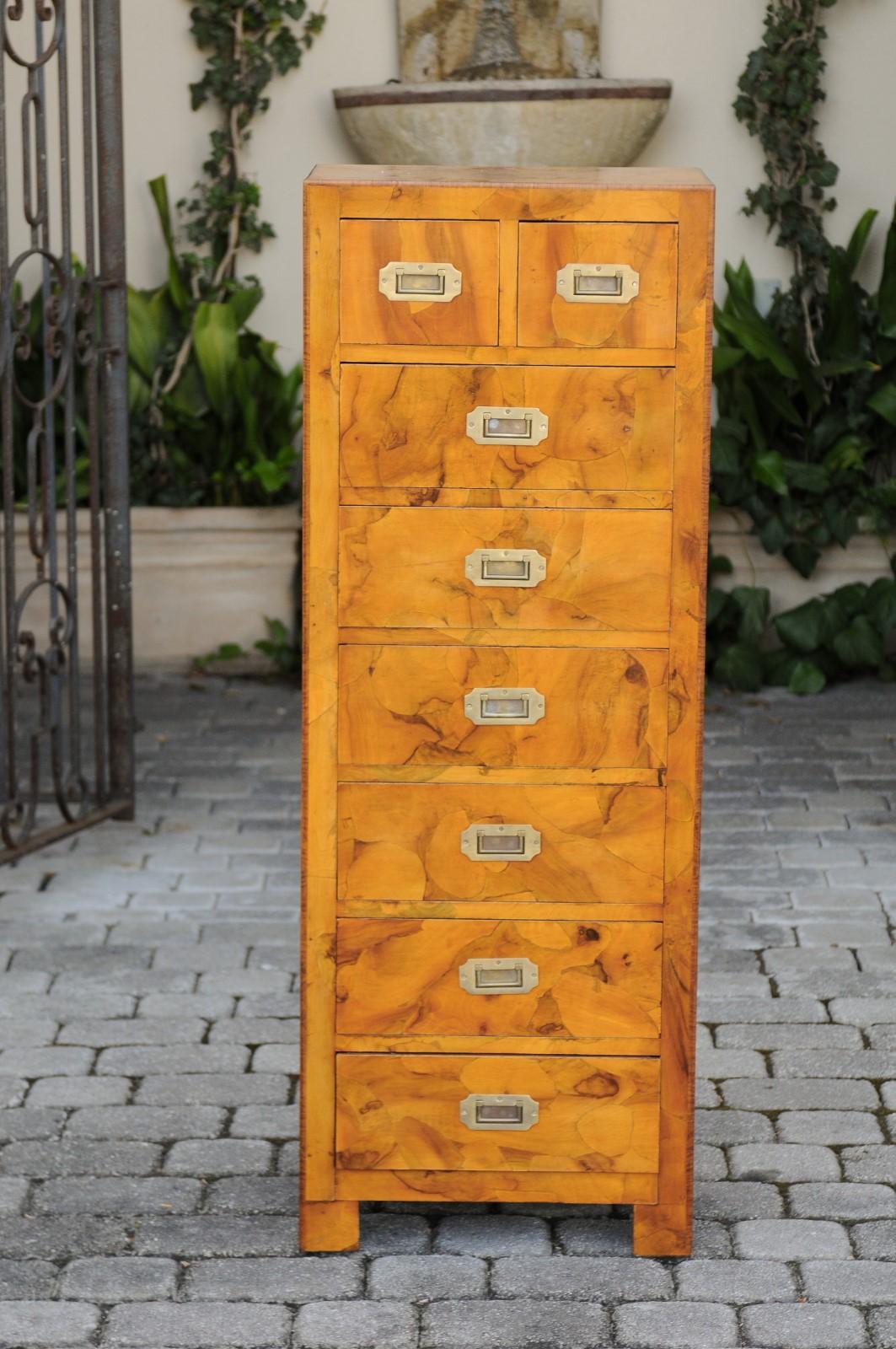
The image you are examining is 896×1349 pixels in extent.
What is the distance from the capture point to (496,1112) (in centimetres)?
257

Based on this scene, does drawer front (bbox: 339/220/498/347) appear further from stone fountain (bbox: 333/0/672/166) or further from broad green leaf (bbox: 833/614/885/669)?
stone fountain (bbox: 333/0/672/166)

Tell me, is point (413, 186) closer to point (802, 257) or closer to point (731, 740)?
point (731, 740)

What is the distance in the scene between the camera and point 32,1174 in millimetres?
2801

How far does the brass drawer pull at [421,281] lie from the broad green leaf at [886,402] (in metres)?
3.96

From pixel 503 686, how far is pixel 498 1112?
0.62m

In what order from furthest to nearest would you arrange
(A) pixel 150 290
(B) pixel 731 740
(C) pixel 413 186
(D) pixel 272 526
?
(A) pixel 150 290 < (D) pixel 272 526 < (B) pixel 731 740 < (C) pixel 413 186

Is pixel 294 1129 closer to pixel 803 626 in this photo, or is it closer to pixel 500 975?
pixel 500 975

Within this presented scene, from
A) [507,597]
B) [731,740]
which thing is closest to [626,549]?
[507,597]

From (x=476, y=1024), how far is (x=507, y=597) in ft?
2.03

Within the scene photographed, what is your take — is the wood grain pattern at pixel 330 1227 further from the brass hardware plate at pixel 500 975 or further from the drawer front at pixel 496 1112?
the brass hardware plate at pixel 500 975

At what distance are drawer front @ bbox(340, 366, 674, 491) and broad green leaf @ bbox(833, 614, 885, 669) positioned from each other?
12.1ft

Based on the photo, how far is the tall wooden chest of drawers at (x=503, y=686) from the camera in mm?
2352

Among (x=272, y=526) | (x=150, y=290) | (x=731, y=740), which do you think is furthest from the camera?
(x=150, y=290)

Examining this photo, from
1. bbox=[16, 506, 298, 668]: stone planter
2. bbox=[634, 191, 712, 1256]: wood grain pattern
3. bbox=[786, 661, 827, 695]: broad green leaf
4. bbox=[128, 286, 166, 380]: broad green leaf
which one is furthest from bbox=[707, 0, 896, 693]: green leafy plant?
bbox=[634, 191, 712, 1256]: wood grain pattern
